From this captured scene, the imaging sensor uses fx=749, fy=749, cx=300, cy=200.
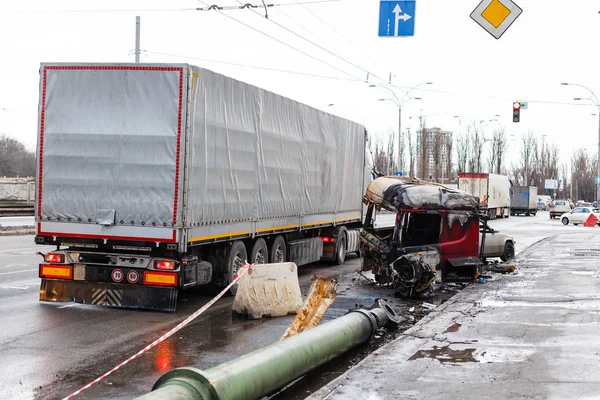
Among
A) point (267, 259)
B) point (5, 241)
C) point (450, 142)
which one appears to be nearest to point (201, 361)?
point (267, 259)

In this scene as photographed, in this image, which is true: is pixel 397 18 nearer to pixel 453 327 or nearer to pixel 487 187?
pixel 453 327

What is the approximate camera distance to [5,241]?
25.4m

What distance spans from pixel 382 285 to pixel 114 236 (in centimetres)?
629

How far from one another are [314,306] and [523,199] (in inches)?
2861

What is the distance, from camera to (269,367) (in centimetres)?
673

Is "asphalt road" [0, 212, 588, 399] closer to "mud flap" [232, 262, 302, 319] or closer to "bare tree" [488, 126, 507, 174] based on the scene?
"mud flap" [232, 262, 302, 319]

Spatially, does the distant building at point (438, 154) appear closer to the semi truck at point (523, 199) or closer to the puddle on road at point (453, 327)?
the semi truck at point (523, 199)

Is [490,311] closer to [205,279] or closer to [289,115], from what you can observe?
[205,279]

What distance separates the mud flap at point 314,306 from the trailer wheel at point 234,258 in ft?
10.5

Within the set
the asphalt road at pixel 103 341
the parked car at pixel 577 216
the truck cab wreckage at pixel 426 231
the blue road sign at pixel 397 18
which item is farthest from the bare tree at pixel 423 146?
the asphalt road at pixel 103 341

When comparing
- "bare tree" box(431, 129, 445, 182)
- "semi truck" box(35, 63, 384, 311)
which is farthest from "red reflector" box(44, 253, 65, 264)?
"bare tree" box(431, 129, 445, 182)

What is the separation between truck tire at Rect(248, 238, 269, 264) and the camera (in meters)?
14.2

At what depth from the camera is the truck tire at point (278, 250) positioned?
50.7 ft

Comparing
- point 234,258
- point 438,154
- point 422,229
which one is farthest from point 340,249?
point 438,154
